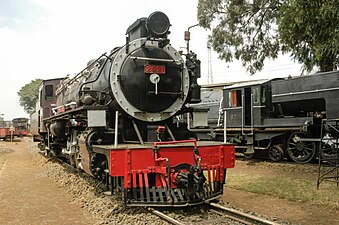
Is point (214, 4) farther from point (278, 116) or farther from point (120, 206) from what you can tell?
point (120, 206)

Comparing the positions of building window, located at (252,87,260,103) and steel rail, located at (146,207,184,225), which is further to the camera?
building window, located at (252,87,260,103)

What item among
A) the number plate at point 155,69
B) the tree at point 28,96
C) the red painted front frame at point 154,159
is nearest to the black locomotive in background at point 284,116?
the number plate at point 155,69

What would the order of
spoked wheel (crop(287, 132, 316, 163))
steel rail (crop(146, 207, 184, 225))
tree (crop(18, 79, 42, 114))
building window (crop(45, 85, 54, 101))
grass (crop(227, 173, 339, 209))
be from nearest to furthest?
steel rail (crop(146, 207, 184, 225)), grass (crop(227, 173, 339, 209)), spoked wheel (crop(287, 132, 316, 163)), building window (crop(45, 85, 54, 101)), tree (crop(18, 79, 42, 114))

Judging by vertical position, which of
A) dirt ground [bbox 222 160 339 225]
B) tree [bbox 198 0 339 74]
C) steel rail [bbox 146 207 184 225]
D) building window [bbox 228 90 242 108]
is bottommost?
dirt ground [bbox 222 160 339 225]

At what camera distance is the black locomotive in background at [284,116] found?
1177cm

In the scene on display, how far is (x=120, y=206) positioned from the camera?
6.39 metres

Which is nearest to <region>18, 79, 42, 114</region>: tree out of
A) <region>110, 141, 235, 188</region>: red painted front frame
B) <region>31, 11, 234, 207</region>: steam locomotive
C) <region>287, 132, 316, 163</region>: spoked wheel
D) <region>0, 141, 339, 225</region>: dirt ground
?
<region>287, 132, 316, 163</region>: spoked wheel

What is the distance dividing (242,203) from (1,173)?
8.45 m

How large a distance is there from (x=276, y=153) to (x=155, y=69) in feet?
27.3

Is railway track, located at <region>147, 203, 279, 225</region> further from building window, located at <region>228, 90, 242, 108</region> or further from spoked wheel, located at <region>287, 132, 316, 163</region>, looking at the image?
building window, located at <region>228, 90, 242, 108</region>

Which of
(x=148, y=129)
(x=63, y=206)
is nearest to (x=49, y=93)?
(x=63, y=206)

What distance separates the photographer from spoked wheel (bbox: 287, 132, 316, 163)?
41.9 ft

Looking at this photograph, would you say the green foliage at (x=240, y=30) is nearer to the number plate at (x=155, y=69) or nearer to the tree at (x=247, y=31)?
the tree at (x=247, y=31)

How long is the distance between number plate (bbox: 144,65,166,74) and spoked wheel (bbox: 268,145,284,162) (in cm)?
799
